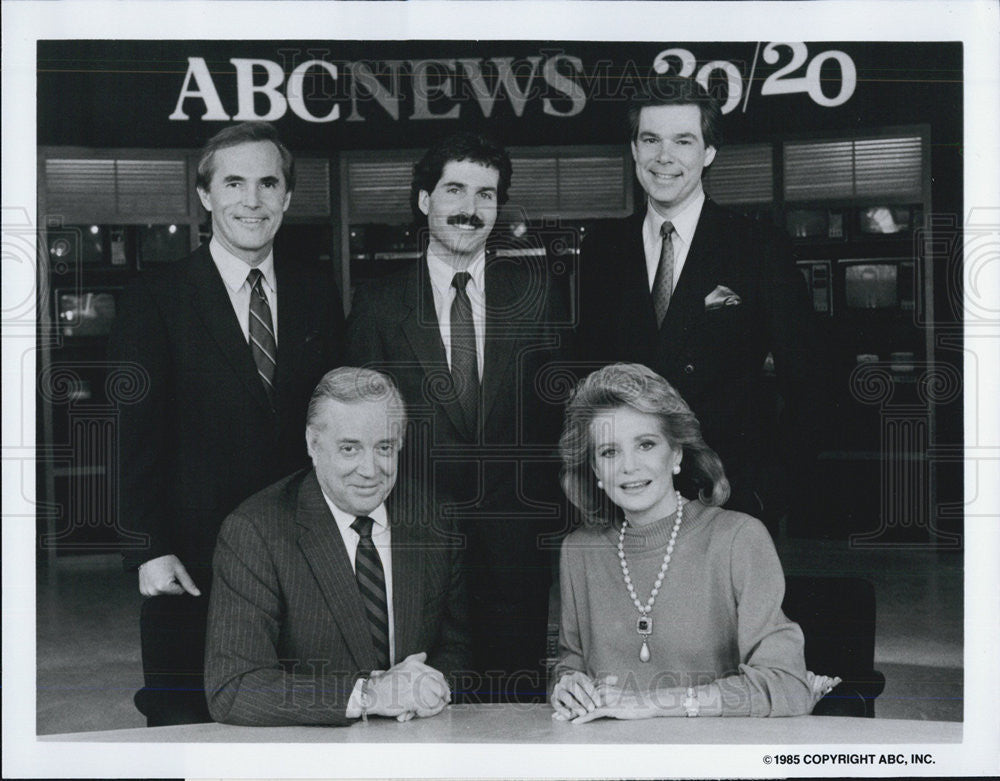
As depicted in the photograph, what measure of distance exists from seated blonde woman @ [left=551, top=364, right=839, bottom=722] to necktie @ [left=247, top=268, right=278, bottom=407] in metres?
0.92

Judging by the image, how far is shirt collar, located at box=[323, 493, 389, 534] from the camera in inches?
133

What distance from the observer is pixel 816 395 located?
3.48 meters

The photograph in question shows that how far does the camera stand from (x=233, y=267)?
348 cm

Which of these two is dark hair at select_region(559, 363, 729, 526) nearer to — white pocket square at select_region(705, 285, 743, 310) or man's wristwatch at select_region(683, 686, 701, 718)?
white pocket square at select_region(705, 285, 743, 310)

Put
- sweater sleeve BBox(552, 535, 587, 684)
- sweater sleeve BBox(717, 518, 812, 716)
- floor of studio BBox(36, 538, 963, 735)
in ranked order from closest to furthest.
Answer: sweater sleeve BBox(717, 518, 812, 716)
sweater sleeve BBox(552, 535, 587, 684)
floor of studio BBox(36, 538, 963, 735)

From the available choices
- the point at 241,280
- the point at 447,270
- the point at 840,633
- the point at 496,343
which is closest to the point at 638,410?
A: the point at 496,343

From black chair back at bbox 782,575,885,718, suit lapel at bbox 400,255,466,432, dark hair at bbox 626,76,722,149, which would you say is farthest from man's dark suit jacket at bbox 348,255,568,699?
black chair back at bbox 782,575,885,718

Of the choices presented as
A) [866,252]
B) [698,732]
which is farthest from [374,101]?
[698,732]

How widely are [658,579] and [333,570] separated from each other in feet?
3.17

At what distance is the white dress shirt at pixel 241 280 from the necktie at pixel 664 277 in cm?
118

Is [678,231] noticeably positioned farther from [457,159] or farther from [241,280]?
[241,280]

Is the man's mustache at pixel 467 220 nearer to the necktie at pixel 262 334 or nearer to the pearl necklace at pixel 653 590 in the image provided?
the necktie at pixel 262 334

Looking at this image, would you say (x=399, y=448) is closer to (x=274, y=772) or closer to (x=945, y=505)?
(x=274, y=772)

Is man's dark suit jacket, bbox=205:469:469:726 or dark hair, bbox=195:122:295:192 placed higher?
dark hair, bbox=195:122:295:192
